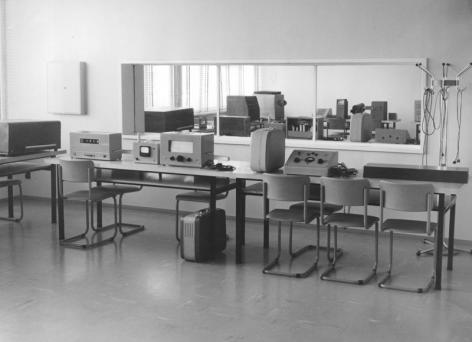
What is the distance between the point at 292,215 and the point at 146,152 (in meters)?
1.51

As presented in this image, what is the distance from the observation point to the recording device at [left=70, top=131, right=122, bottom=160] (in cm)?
646

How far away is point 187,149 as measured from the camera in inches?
238

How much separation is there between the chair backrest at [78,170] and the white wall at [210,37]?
72.1 inches

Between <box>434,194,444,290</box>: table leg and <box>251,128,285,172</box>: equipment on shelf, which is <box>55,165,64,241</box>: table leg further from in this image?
<box>434,194,444,290</box>: table leg

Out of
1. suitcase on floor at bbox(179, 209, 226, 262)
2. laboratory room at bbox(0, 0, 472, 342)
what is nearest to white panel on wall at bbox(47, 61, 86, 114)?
laboratory room at bbox(0, 0, 472, 342)

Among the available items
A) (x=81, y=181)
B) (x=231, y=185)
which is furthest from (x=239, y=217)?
(x=81, y=181)

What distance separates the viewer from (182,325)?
4.38m

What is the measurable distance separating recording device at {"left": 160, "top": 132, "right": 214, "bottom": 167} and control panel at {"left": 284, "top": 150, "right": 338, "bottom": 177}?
783mm

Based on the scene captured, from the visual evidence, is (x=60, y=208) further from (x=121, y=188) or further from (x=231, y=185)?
(x=231, y=185)

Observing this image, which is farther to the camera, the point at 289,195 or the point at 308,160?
the point at 308,160

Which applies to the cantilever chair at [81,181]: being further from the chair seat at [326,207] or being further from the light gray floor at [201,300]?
the chair seat at [326,207]

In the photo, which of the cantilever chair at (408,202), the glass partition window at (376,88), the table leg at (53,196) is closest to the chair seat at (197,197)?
the table leg at (53,196)

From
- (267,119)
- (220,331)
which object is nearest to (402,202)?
(220,331)

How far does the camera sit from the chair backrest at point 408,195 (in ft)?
16.3
